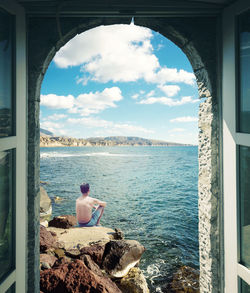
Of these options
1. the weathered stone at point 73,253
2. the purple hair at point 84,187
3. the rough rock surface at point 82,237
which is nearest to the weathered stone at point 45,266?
the weathered stone at point 73,253

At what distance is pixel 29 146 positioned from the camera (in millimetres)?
1665

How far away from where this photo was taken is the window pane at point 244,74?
145 cm

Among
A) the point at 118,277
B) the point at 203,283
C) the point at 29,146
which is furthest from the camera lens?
the point at 118,277

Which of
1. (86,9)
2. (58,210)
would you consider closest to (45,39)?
(86,9)

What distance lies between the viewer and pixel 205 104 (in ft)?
6.02

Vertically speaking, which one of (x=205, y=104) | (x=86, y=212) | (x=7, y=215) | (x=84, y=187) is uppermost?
(x=205, y=104)

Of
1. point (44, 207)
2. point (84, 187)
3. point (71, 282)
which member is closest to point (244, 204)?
point (71, 282)

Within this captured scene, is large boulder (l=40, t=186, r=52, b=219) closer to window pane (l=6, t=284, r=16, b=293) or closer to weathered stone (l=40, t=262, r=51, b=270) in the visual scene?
weathered stone (l=40, t=262, r=51, b=270)

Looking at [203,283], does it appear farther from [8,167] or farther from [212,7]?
[212,7]

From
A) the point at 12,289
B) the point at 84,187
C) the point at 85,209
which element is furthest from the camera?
the point at 84,187

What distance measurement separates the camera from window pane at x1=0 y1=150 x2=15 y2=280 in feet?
4.43

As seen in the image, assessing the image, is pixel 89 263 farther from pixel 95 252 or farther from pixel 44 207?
pixel 44 207

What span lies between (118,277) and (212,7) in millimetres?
3809

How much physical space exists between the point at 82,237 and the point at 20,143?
3.68 m
